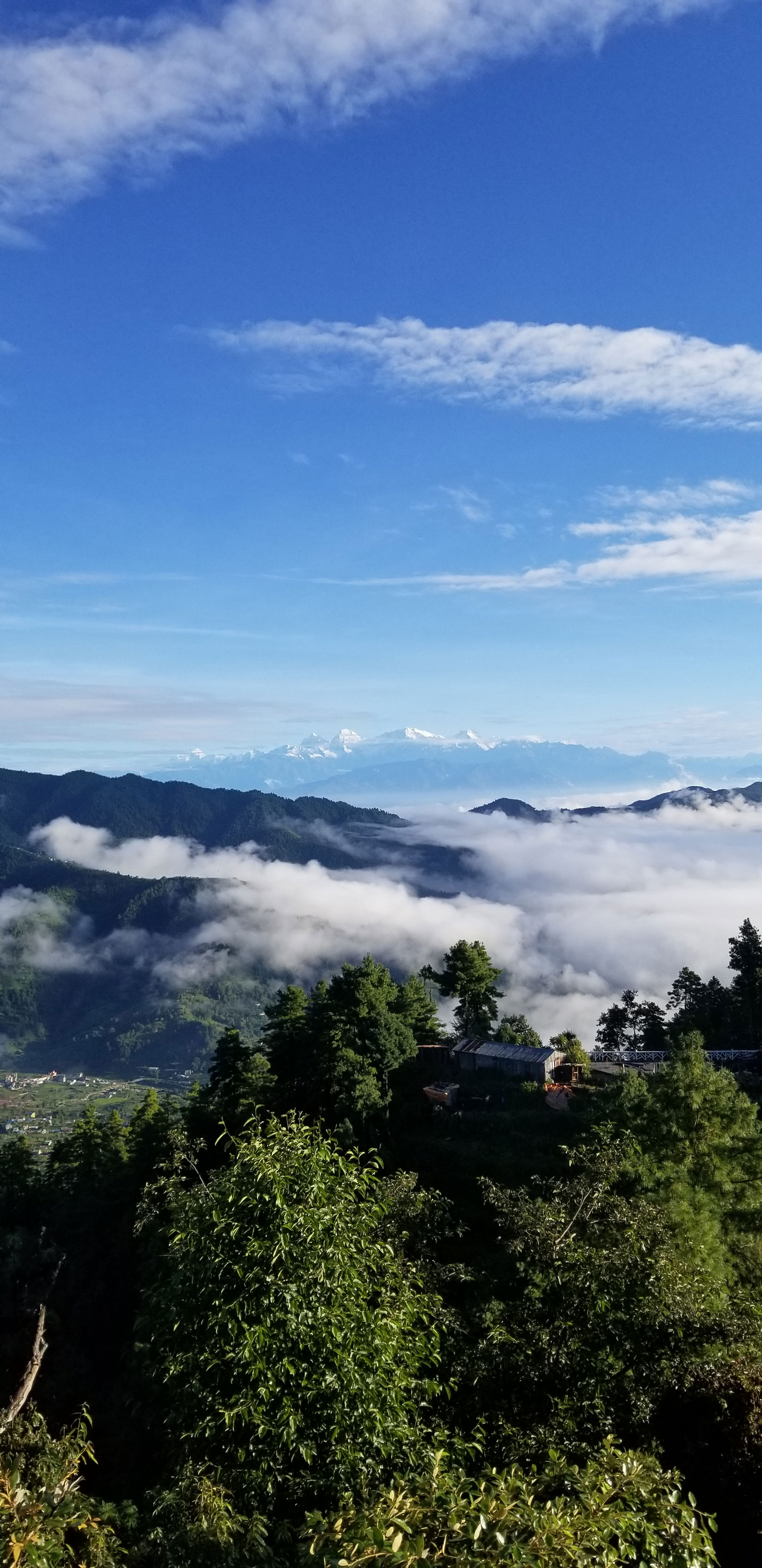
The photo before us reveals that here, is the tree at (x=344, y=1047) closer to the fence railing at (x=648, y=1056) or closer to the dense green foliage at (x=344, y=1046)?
the dense green foliage at (x=344, y=1046)

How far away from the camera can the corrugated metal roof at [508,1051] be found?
4969 centimetres

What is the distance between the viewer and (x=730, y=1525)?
15.6 m

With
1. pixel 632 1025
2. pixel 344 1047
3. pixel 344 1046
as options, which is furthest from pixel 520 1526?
pixel 632 1025

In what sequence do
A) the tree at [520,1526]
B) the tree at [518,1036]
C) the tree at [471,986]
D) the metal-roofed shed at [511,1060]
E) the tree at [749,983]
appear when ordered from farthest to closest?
1. the tree at [471,986]
2. the tree at [749,983]
3. the tree at [518,1036]
4. the metal-roofed shed at [511,1060]
5. the tree at [520,1526]

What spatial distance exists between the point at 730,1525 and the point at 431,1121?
29.1 metres

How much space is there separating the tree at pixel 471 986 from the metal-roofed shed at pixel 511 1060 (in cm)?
480

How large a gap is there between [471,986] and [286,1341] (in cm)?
4593

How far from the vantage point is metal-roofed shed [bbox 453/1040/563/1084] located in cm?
4878

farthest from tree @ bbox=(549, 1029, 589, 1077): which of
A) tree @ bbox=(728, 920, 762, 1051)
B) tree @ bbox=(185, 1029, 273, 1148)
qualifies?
tree @ bbox=(185, 1029, 273, 1148)

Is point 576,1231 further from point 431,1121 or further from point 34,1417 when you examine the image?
point 431,1121

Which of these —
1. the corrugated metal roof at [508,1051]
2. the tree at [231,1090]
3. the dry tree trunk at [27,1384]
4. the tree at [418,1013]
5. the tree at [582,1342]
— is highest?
the dry tree trunk at [27,1384]

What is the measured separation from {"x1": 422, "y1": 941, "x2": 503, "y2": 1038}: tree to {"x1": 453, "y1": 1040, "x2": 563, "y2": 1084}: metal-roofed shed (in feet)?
15.7

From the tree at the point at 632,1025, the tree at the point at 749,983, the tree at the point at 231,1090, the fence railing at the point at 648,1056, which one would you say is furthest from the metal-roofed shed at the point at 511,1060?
the tree at the point at 749,983

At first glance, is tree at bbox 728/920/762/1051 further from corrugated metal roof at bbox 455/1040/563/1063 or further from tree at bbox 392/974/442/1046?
tree at bbox 392/974/442/1046
